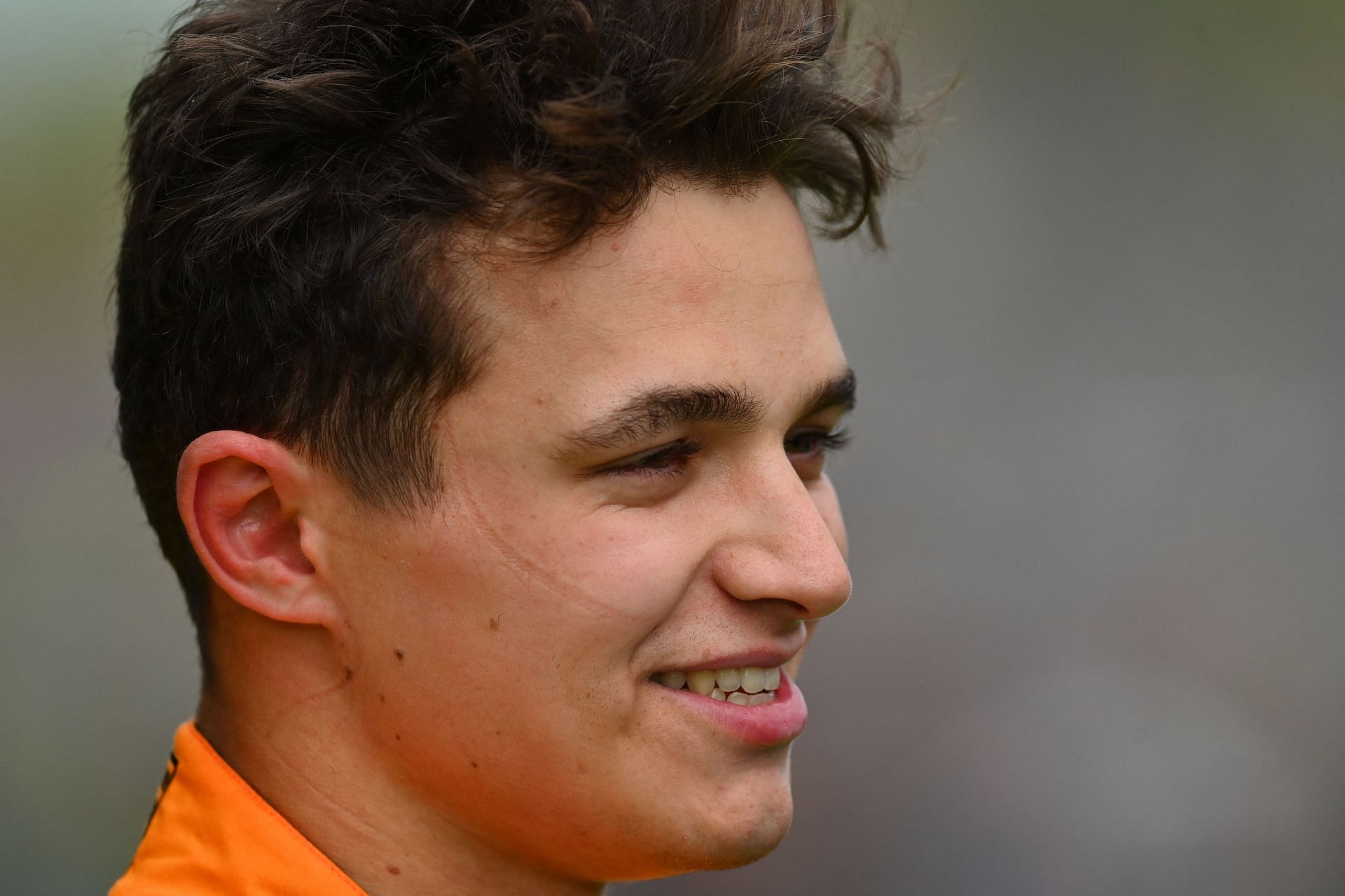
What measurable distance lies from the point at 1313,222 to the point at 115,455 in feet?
17.6

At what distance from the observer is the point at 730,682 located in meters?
2.02

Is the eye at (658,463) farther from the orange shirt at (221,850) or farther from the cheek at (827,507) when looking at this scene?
the orange shirt at (221,850)

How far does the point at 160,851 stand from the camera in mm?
2045

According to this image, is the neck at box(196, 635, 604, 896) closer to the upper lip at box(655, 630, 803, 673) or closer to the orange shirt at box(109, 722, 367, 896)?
the orange shirt at box(109, 722, 367, 896)

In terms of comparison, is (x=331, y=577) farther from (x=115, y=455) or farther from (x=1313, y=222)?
(x=1313, y=222)

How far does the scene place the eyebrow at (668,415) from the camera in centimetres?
186

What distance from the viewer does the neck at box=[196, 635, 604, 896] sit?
2.00 meters

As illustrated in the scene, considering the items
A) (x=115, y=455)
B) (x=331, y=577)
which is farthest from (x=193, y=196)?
(x=115, y=455)

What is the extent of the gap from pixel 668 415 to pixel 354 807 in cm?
77

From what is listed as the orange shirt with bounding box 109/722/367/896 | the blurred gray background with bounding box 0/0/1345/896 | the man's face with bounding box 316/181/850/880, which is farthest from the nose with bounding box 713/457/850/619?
the blurred gray background with bounding box 0/0/1345/896

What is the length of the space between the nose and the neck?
0.58 meters

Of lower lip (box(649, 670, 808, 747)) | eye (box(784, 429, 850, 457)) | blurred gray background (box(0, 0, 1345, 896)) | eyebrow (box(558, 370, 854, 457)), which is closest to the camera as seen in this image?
eyebrow (box(558, 370, 854, 457))

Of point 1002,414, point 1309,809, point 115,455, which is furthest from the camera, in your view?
point 1002,414

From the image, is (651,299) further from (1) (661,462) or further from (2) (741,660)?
(2) (741,660)
